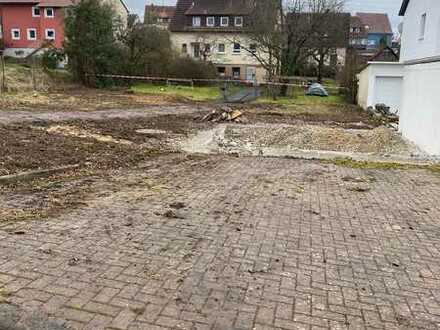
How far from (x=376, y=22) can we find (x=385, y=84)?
7728 cm

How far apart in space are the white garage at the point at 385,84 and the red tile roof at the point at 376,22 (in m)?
72.1

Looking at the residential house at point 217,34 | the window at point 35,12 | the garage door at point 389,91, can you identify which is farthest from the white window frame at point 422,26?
the window at point 35,12

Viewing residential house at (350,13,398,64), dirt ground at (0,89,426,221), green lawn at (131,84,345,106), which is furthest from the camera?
residential house at (350,13,398,64)

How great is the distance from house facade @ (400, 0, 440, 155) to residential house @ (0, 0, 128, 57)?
36.6 m

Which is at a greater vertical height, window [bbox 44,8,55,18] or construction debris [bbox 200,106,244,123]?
window [bbox 44,8,55,18]

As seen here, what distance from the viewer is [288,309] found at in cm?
376

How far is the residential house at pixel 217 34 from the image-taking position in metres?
57.7

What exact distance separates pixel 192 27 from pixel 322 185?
5398 cm

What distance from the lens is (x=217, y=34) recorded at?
192 ft

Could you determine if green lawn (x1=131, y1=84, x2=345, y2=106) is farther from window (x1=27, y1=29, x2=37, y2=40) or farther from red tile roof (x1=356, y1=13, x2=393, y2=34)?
red tile roof (x1=356, y1=13, x2=393, y2=34)

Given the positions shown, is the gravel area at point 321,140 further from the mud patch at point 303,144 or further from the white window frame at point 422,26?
the white window frame at point 422,26

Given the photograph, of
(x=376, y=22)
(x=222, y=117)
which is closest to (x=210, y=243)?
(x=222, y=117)

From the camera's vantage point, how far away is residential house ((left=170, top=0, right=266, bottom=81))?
57719mm

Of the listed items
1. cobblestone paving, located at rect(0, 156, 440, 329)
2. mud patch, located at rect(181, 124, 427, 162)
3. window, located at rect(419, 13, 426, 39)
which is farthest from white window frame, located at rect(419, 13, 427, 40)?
cobblestone paving, located at rect(0, 156, 440, 329)
